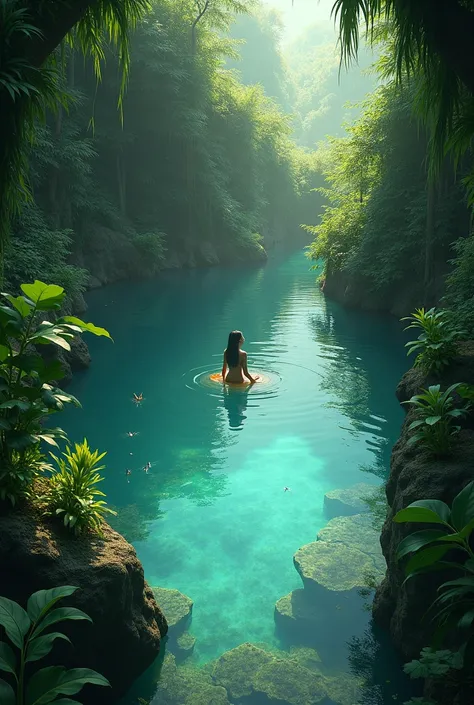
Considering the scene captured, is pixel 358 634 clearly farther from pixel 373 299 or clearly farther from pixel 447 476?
pixel 373 299

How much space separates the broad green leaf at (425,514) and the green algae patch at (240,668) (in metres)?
2.24

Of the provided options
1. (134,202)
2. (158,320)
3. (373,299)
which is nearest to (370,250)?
(373,299)

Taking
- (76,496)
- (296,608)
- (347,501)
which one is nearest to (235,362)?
(347,501)

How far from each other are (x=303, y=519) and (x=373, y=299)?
13514 mm

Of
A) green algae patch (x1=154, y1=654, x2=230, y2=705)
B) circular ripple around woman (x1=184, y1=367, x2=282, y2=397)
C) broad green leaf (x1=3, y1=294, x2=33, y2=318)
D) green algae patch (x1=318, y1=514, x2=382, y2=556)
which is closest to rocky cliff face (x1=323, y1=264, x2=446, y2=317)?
circular ripple around woman (x1=184, y1=367, x2=282, y2=397)

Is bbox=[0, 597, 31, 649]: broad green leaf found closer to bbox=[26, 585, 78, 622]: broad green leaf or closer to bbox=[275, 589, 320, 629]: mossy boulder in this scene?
bbox=[26, 585, 78, 622]: broad green leaf

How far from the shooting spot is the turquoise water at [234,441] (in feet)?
18.3

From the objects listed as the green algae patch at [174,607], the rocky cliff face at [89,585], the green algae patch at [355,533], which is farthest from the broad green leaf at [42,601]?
the green algae patch at [355,533]

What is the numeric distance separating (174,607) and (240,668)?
0.88 meters

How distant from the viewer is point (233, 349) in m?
10.7

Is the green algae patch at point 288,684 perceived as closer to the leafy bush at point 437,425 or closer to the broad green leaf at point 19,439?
the leafy bush at point 437,425

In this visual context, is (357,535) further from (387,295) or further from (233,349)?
(387,295)

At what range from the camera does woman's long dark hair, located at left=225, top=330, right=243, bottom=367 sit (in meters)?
10.5

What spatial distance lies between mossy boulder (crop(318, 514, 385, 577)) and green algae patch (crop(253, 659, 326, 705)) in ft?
4.77
